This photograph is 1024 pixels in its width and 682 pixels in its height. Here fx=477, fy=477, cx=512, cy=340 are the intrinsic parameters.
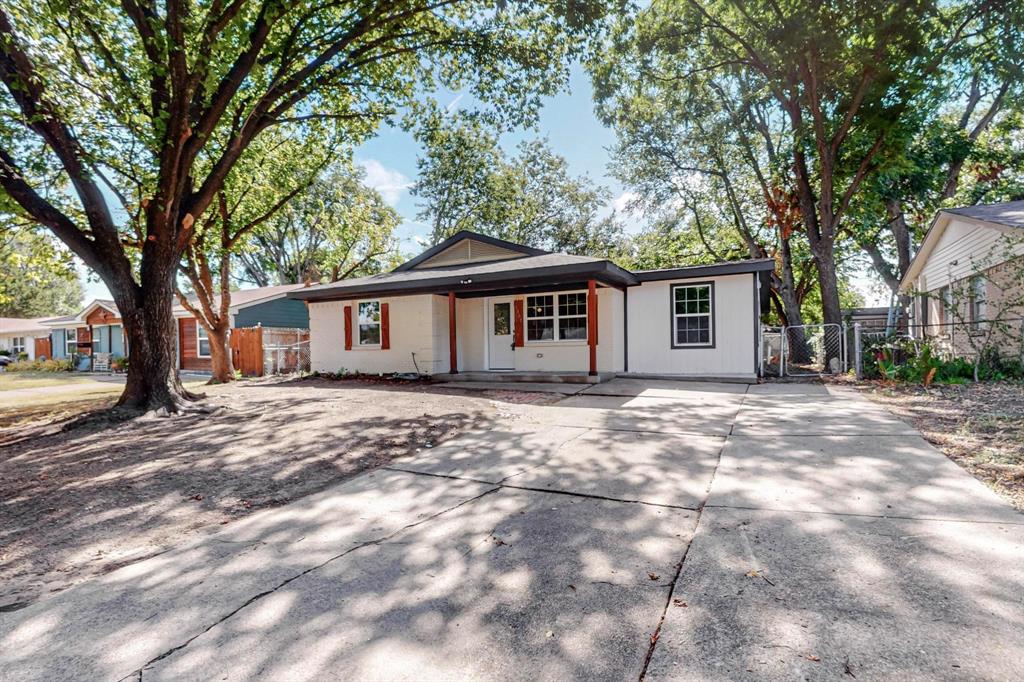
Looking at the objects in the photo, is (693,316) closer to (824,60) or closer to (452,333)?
(452,333)

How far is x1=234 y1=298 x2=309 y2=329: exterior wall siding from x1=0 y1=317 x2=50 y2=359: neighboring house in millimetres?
15631

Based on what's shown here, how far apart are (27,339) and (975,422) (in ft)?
134

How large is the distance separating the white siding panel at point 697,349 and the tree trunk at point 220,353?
11.7 metres

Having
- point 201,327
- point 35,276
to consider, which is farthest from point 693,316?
point 201,327

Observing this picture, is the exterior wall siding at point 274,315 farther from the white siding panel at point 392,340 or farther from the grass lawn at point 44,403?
the grass lawn at point 44,403

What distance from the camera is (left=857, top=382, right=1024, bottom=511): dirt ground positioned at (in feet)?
11.9

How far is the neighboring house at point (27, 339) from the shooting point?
2673 cm

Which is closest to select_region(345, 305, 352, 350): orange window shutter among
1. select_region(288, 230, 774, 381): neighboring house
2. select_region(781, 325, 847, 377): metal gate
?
select_region(288, 230, 774, 381): neighboring house

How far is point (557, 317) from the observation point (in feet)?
39.5

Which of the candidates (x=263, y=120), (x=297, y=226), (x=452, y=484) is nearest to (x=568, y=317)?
(x=263, y=120)

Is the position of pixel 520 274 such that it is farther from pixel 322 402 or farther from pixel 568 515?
pixel 568 515

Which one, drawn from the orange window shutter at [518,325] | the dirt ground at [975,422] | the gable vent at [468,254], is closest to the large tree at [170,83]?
the gable vent at [468,254]

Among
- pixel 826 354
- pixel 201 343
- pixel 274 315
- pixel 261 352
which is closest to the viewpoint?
pixel 826 354

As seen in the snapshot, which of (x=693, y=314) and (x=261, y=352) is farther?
(x=261, y=352)
